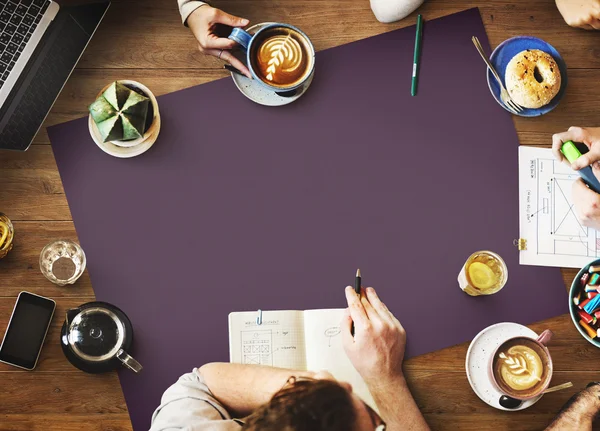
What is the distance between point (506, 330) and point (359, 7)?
872 mm

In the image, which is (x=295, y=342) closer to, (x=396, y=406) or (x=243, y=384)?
(x=243, y=384)

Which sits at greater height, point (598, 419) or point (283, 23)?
point (283, 23)

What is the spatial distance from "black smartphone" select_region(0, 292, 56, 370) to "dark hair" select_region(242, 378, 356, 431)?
52 cm

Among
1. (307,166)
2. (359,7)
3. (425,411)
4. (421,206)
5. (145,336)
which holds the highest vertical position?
(359,7)

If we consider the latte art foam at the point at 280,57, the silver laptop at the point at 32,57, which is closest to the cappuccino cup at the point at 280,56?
the latte art foam at the point at 280,57

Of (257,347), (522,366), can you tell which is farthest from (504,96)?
(257,347)

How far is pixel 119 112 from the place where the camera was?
1305 mm

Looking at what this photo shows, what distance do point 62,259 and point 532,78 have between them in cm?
120

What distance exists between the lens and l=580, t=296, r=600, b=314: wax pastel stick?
4.69 feet

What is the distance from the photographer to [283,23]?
1.47m

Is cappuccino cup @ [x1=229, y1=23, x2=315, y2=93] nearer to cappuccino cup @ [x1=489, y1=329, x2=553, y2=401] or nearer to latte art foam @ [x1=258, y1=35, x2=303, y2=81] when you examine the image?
latte art foam @ [x1=258, y1=35, x2=303, y2=81]

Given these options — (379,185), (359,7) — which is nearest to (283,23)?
(359,7)

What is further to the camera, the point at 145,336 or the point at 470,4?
the point at 470,4

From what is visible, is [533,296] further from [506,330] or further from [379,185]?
[379,185]
